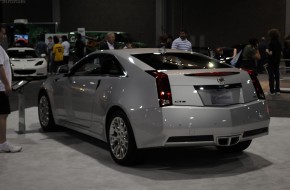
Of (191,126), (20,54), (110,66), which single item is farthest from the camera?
(20,54)

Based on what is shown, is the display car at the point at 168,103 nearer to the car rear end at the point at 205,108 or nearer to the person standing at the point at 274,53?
the car rear end at the point at 205,108

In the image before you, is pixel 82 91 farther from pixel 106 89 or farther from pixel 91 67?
pixel 106 89

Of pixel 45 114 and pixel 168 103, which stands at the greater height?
pixel 168 103

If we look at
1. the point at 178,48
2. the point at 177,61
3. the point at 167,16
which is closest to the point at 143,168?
the point at 177,61

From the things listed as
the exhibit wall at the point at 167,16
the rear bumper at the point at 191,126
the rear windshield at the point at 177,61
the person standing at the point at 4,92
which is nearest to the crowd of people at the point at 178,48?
the person standing at the point at 4,92

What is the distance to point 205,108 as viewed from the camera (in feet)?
18.9

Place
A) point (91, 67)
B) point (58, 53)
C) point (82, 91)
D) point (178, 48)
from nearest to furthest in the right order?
point (82, 91)
point (91, 67)
point (178, 48)
point (58, 53)

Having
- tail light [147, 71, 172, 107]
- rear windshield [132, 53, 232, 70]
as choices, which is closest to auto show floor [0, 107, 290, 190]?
tail light [147, 71, 172, 107]

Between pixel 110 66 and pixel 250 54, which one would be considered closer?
pixel 110 66

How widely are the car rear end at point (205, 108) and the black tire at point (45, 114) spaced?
118 inches

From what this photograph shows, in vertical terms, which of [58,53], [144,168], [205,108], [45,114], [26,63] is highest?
[205,108]

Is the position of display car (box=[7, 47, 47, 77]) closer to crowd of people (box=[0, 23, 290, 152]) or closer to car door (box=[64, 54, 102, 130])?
crowd of people (box=[0, 23, 290, 152])

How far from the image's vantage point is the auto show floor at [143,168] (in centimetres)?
546

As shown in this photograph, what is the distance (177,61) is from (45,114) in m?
2.98
